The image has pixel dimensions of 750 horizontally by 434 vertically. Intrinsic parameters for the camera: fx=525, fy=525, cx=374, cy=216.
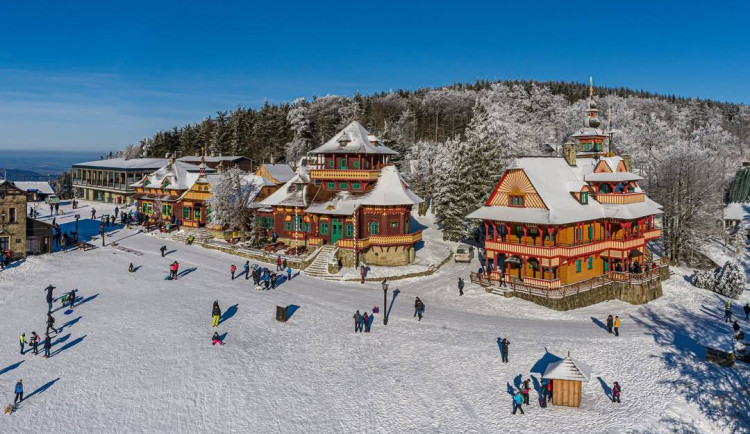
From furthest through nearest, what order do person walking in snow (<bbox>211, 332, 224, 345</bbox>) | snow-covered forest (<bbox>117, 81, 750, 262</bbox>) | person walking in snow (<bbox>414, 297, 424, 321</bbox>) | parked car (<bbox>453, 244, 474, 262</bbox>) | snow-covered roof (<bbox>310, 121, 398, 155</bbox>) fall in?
snow-covered forest (<bbox>117, 81, 750, 262</bbox>) < snow-covered roof (<bbox>310, 121, 398, 155</bbox>) < parked car (<bbox>453, 244, 474, 262</bbox>) < person walking in snow (<bbox>414, 297, 424, 321</bbox>) < person walking in snow (<bbox>211, 332, 224, 345</bbox>)

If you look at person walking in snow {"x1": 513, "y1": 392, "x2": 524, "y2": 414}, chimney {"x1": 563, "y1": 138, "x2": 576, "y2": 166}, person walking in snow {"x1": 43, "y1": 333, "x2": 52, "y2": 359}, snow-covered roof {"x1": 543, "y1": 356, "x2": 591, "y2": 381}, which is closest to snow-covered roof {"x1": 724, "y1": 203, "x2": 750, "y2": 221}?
chimney {"x1": 563, "y1": 138, "x2": 576, "y2": 166}

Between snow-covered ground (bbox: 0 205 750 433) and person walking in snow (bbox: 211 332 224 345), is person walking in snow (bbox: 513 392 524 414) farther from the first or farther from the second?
person walking in snow (bbox: 211 332 224 345)

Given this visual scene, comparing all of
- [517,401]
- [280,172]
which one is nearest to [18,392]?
[517,401]

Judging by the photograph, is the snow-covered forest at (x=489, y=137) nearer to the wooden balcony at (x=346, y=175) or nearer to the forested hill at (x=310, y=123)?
the forested hill at (x=310, y=123)

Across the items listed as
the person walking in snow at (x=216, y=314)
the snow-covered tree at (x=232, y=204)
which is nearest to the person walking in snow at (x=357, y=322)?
the person walking in snow at (x=216, y=314)

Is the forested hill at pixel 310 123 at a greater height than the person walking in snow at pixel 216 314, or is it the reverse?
the forested hill at pixel 310 123

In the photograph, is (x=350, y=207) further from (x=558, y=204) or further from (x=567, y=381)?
(x=567, y=381)
